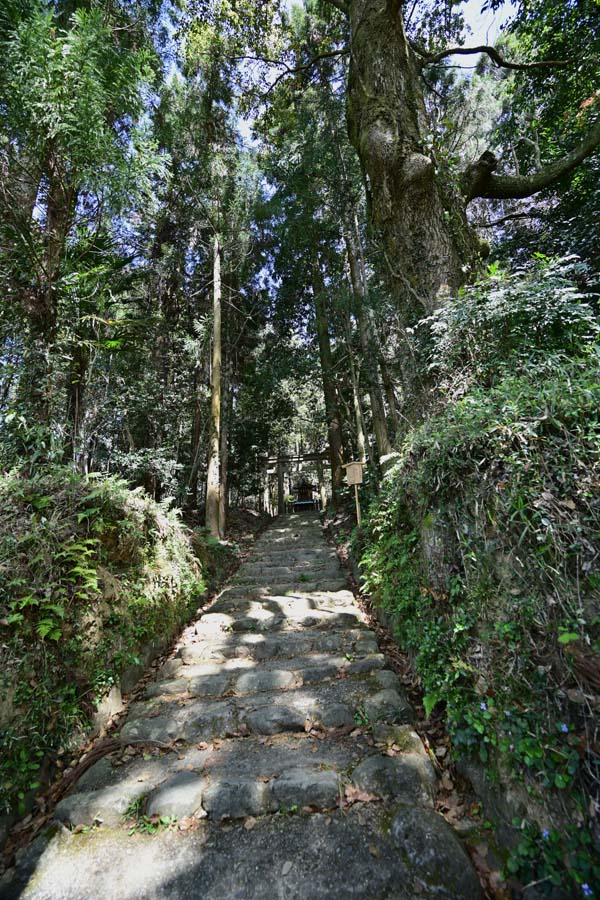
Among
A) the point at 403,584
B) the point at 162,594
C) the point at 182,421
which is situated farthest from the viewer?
the point at 182,421

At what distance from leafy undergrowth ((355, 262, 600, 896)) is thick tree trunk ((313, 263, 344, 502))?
7.52 metres

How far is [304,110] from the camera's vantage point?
8.18m

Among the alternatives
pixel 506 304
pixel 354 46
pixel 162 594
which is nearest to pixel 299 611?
pixel 162 594

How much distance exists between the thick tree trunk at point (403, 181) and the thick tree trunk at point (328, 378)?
5.47m

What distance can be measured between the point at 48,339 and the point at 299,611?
3874 millimetres

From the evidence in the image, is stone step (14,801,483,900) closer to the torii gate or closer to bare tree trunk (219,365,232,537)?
bare tree trunk (219,365,232,537)

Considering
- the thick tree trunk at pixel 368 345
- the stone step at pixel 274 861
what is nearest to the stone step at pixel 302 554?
the thick tree trunk at pixel 368 345

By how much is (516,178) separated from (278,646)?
5.55m

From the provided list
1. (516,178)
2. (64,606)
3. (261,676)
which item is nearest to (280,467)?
(516,178)

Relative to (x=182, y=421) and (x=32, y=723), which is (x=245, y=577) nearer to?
(x=32, y=723)

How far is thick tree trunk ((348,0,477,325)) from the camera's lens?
373 cm

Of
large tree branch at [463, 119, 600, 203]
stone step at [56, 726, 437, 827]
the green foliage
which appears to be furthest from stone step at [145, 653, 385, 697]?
large tree branch at [463, 119, 600, 203]

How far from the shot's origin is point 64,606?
240 centimetres

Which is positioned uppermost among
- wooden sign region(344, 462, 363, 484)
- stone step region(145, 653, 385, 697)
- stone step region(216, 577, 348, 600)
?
wooden sign region(344, 462, 363, 484)
